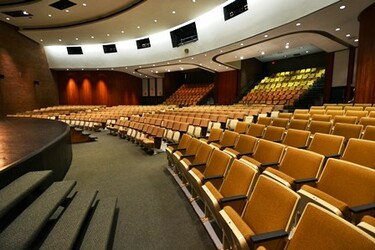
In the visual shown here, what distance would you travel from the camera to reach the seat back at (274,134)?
2772mm

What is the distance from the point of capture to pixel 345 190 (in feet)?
4.29

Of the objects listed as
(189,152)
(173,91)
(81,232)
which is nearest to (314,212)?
(81,232)

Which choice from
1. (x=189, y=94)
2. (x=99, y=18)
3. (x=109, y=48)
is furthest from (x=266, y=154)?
(x=189, y=94)

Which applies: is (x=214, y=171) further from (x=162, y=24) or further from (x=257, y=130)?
(x=162, y=24)

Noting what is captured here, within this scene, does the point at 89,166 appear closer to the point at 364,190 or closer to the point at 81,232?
the point at 81,232

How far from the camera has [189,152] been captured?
2807 millimetres

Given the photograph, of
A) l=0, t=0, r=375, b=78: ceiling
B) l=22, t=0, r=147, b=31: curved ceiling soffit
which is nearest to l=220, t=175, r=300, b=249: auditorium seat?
l=0, t=0, r=375, b=78: ceiling

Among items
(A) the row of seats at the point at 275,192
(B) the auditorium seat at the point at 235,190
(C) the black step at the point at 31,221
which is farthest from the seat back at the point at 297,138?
(C) the black step at the point at 31,221

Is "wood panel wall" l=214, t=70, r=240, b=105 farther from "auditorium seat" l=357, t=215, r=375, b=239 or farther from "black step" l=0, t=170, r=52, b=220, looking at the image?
"auditorium seat" l=357, t=215, r=375, b=239

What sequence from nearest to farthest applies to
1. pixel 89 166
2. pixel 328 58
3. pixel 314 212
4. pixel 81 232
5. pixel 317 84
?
1. pixel 314 212
2. pixel 81 232
3. pixel 89 166
4. pixel 328 58
5. pixel 317 84

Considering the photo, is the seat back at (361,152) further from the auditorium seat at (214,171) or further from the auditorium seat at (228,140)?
the auditorium seat at (228,140)

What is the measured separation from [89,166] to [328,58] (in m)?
8.97

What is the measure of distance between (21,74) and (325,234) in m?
12.1

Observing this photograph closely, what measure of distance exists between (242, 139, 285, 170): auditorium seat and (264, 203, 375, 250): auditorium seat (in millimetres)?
965
